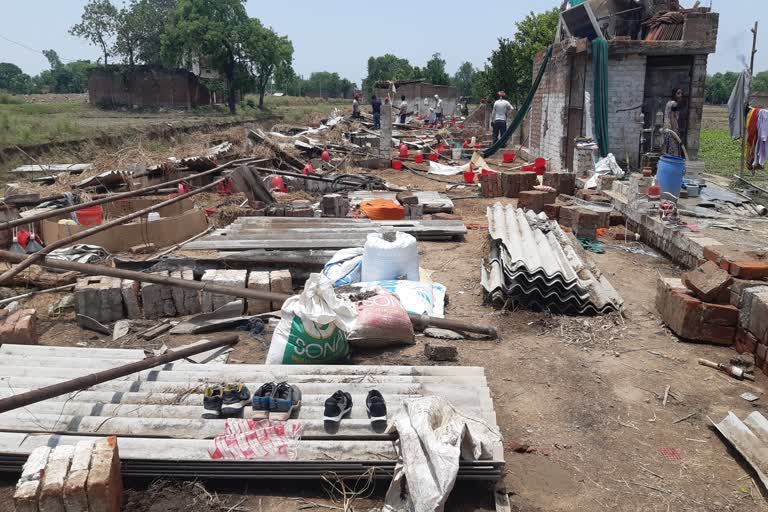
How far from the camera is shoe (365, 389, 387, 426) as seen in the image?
3.23 meters

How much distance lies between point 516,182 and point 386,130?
530cm

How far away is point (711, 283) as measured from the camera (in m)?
4.91

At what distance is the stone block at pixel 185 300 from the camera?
223 inches

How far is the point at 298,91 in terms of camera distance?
9394cm

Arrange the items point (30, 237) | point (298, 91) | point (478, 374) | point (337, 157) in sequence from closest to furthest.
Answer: point (478, 374) → point (30, 237) → point (337, 157) → point (298, 91)

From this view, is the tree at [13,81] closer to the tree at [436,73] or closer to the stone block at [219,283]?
the tree at [436,73]

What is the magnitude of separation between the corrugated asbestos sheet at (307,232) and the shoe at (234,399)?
345 cm

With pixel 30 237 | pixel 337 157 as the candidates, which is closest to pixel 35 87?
pixel 337 157

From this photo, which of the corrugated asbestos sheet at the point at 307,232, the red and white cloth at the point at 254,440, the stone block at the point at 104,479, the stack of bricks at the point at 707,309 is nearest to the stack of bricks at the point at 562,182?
the corrugated asbestos sheet at the point at 307,232

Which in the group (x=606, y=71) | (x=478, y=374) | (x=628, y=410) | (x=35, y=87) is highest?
(x=35, y=87)

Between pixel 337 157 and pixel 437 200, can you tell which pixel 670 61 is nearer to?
pixel 437 200

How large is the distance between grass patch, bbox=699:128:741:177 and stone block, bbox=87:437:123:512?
1388 centimetres

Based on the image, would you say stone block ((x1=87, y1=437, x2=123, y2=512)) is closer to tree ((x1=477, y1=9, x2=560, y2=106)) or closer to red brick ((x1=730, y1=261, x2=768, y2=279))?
red brick ((x1=730, y1=261, x2=768, y2=279))

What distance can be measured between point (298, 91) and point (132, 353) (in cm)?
9454
